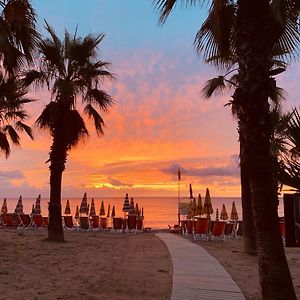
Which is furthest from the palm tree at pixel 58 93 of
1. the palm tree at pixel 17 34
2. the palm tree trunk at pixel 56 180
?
the palm tree at pixel 17 34

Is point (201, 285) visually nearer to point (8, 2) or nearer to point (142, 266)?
point (142, 266)

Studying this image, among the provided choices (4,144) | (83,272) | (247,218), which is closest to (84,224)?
(4,144)

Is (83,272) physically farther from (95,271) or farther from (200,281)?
(200,281)

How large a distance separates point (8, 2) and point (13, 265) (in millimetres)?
5420

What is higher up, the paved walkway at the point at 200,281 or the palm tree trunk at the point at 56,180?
the palm tree trunk at the point at 56,180

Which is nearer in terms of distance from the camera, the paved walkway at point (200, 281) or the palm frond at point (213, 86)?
the paved walkway at point (200, 281)

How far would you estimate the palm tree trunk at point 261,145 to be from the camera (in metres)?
5.96

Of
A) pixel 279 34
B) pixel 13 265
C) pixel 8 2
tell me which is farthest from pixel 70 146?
pixel 279 34

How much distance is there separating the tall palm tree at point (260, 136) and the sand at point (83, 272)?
1.88 m

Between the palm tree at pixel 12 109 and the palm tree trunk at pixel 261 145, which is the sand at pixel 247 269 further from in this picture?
the palm tree at pixel 12 109

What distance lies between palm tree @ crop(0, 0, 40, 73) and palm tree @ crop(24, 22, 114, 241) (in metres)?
5.56

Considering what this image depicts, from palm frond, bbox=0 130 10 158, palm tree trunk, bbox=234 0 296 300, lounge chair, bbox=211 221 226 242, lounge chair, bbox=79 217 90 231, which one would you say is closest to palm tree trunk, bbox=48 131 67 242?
lounge chair, bbox=211 221 226 242

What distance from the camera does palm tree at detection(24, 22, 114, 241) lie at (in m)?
15.5

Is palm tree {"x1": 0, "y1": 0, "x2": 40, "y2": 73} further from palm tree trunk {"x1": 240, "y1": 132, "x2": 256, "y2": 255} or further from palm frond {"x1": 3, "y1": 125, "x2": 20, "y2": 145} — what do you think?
palm frond {"x1": 3, "y1": 125, "x2": 20, "y2": 145}
